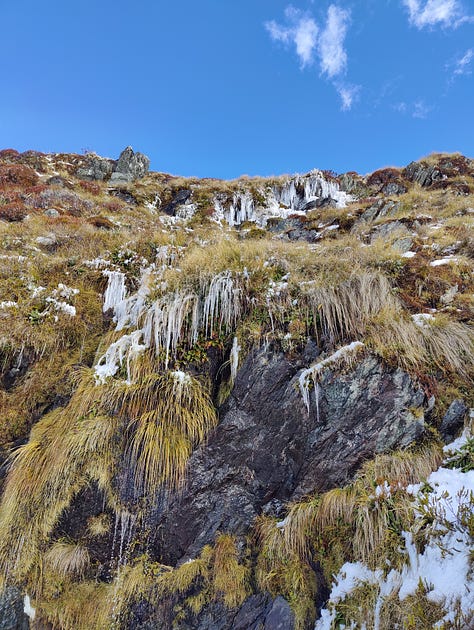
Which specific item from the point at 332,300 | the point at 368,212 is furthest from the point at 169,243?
the point at 368,212

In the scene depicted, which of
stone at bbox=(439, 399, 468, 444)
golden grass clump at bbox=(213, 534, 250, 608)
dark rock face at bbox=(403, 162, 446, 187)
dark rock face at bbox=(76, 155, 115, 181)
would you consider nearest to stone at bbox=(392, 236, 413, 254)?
stone at bbox=(439, 399, 468, 444)

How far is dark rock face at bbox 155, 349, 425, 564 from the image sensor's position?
3180mm

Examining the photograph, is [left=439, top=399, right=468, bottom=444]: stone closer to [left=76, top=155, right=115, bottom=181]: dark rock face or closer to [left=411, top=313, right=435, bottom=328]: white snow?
[left=411, top=313, right=435, bottom=328]: white snow

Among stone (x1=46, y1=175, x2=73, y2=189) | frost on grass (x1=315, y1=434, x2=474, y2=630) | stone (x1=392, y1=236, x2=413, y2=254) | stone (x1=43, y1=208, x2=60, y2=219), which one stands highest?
stone (x1=46, y1=175, x2=73, y2=189)

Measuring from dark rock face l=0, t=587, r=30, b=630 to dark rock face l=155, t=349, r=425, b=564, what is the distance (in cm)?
137

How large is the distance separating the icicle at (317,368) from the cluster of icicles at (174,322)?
0.90m

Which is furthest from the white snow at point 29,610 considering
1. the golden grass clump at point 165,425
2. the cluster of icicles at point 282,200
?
the cluster of icicles at point 282,200

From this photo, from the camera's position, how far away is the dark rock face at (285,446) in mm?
Answer: 3180

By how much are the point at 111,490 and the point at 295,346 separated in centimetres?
273

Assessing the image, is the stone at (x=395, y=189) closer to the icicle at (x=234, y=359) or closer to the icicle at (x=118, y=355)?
the icicle at (x=234, y=359)

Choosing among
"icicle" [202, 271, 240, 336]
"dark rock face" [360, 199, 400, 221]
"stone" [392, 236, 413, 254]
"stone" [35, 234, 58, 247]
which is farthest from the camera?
"dark rock face" [360, 199, 400, 221]

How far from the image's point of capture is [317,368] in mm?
3512

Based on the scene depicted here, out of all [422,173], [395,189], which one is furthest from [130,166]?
[422,173]

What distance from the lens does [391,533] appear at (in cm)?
247
